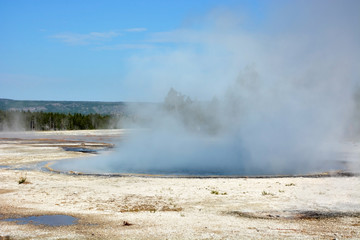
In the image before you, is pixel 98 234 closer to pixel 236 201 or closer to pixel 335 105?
pixel 236 201

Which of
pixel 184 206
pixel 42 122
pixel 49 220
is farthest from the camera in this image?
pixel 42 122

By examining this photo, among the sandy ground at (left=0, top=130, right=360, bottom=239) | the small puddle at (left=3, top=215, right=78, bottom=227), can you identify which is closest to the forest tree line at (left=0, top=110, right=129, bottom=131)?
the sandy ground at (left=0, top=130, right=360, bottom=239)

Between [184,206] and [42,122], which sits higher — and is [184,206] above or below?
below

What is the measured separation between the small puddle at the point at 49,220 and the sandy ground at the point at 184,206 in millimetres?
234

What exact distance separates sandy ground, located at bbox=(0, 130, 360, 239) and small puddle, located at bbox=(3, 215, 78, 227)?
0.77 ft

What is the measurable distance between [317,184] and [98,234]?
9.54 meters

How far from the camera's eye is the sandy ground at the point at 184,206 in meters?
9.42

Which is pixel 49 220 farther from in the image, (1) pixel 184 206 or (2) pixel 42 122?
(2) pixel 42 122

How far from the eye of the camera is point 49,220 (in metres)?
10.7

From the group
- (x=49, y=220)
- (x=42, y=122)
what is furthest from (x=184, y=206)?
(x=42, y=122)

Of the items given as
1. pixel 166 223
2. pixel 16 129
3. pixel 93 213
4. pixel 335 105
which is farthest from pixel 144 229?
pixel 16 129

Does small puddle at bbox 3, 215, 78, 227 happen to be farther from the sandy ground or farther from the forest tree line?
the forest tree line

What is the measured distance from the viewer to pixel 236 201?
12.9m

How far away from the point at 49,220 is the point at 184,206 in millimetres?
3787
